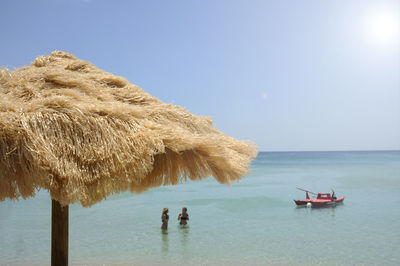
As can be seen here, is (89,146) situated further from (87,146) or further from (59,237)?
(59,237)

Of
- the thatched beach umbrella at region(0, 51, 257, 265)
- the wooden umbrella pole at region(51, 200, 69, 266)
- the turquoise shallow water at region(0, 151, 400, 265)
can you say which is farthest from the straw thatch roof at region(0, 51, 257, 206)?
the turquoise shallow water at region(0, 151, 400, 265)

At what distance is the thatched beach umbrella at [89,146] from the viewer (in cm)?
176

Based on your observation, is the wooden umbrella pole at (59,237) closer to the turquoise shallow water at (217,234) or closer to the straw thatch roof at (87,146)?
the straw thatch roof at (87,146)

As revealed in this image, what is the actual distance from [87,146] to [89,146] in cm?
2

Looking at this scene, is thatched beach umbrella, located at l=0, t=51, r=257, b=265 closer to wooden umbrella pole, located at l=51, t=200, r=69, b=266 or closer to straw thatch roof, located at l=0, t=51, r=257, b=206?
straw thatch roof, located at l=0, t=51, r=257, b=206

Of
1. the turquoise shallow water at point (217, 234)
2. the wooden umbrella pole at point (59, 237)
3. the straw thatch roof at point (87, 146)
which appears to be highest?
the straw thatch roof at point (87, 146)

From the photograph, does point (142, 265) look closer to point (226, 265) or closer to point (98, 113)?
point (226, 265)

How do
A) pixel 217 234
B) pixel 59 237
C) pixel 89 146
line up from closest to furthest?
pixel 89 146 → pixel 59 237 → pixel 217 234

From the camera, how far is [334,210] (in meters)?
16.5

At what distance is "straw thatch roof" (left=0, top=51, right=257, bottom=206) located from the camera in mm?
1757

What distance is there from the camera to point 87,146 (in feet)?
6.21

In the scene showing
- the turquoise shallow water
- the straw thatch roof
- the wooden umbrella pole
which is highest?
the straw thatch roof

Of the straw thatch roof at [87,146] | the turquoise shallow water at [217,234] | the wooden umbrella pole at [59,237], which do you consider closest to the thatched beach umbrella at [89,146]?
the straw thatch roof at [87,146]

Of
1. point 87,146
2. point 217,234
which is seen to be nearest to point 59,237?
point 87,146
